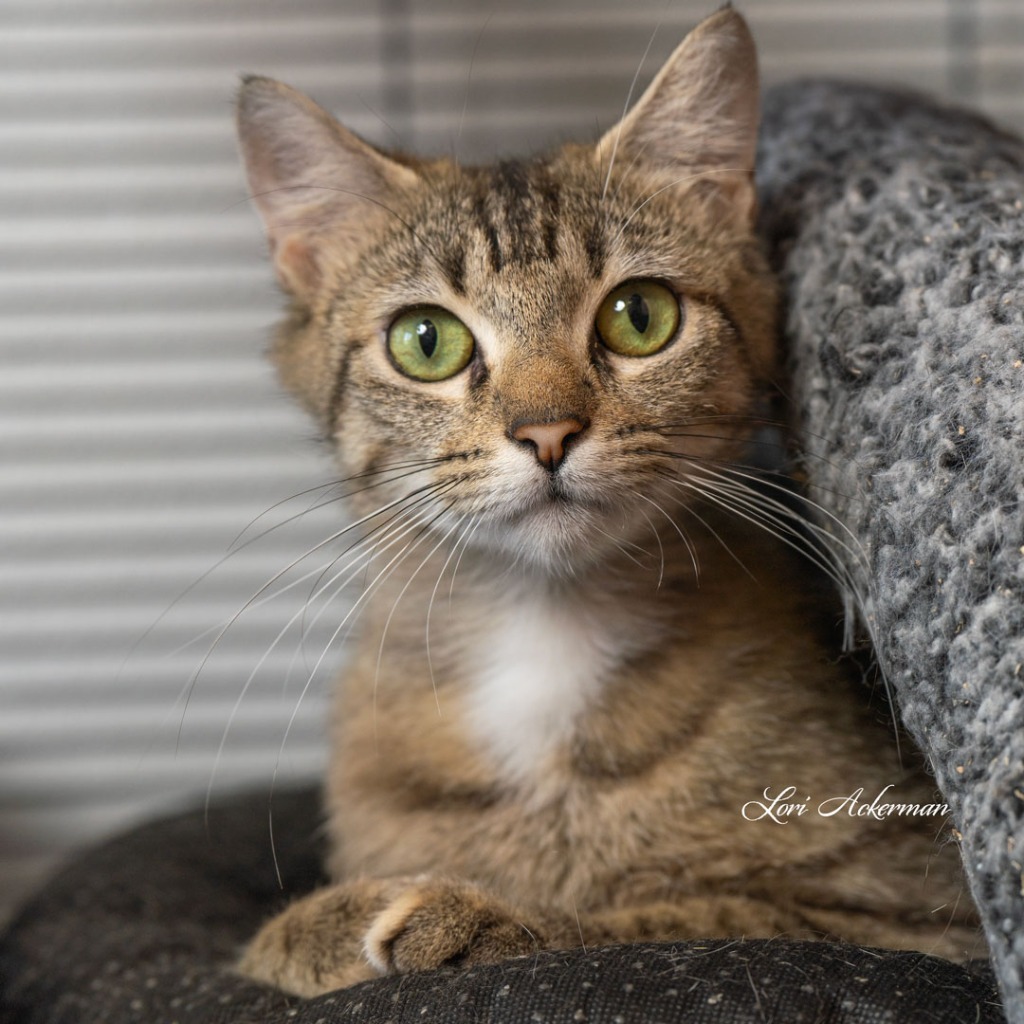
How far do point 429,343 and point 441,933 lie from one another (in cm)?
49

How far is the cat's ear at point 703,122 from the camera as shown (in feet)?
3.50

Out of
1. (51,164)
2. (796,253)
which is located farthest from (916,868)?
(51,164)

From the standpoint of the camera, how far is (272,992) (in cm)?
96

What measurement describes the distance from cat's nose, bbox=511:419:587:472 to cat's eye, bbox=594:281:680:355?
6.0 inches

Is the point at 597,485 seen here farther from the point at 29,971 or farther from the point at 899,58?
the point at 899,58

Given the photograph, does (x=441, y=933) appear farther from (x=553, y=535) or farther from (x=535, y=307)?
(x=535, y=307)

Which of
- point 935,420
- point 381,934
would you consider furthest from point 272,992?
point 935,420

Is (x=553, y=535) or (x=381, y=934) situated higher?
(x=553, y=535)

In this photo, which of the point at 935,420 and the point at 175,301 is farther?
the point at 175,301

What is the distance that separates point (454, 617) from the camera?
3.58 feet

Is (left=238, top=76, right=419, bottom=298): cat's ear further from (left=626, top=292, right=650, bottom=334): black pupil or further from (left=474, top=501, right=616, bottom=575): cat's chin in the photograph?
(left=474, top=501, right=616, bottom=575): cat's chin

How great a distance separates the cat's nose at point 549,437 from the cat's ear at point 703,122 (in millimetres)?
365

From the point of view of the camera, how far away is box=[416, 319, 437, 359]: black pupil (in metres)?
1.00

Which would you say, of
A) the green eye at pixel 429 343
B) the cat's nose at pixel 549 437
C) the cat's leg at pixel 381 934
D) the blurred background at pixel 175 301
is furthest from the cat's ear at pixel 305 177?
the blurred background at pixel 175 301
